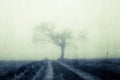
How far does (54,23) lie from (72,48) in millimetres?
456

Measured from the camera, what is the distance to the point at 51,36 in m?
3.12

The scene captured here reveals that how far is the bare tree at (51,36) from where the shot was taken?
10.1ft

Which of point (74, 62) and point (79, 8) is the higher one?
point (79, 8)

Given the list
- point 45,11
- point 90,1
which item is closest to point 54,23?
point 45,11

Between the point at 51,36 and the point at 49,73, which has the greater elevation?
the point at 51,36

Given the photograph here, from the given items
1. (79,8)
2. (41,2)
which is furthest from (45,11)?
(79,8)

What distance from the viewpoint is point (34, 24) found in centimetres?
317

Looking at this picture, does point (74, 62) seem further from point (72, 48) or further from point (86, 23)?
point (86, 23)

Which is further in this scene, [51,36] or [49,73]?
[51,36]

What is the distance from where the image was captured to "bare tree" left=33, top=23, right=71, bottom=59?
3.07m

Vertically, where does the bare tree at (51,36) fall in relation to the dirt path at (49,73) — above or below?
above

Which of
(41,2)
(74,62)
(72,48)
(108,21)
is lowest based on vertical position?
(74,62)

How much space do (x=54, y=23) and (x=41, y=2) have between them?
1.21 feet

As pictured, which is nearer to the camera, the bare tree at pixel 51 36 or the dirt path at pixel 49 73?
the dirt path at pixel 49 73
